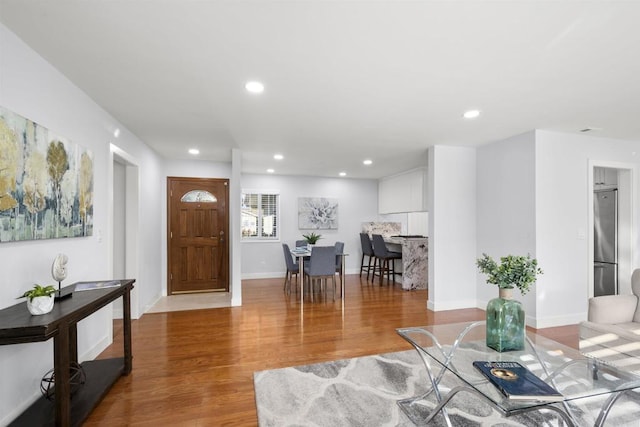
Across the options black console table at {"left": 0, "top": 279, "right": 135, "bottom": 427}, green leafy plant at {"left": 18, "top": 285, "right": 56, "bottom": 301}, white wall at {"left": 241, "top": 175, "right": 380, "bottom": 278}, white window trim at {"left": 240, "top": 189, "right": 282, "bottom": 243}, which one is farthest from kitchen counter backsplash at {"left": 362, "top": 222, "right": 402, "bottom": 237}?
green leafy plant at {"left": 18, "top": 285, "right": 56, "bottom": 301}

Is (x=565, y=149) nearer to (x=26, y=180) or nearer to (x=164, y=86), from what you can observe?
(x=164, y=86)

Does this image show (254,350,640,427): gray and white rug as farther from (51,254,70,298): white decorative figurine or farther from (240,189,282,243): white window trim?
(240,189,282,243): white window trim

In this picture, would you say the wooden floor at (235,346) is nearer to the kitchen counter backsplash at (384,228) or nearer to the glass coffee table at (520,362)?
the glass coffee table at (520,362)

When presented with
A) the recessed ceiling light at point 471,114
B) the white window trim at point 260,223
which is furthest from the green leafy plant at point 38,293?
the white window trim at point 260,223

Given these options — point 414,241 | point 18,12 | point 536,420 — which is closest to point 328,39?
point 18,12

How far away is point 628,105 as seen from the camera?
274 cm

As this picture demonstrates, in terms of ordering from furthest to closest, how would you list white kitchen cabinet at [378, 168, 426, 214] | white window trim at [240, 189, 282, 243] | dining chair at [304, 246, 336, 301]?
white window trim at [240, 189, 282, 243] → white kitchen cabinet at [378, 168, 426, 214] → dining chair at [304, 246, 336, 301]

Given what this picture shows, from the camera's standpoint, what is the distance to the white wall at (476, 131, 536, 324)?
3.53 meters

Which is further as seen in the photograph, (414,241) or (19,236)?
(414,241)

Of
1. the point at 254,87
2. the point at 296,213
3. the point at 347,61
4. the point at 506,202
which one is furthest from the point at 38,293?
the point at 296,213

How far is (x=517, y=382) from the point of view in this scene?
143 centimetres

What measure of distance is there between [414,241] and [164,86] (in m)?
4.74

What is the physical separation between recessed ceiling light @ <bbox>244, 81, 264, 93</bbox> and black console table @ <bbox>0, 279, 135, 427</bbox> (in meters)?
1.88

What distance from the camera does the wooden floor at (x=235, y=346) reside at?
1976mm
